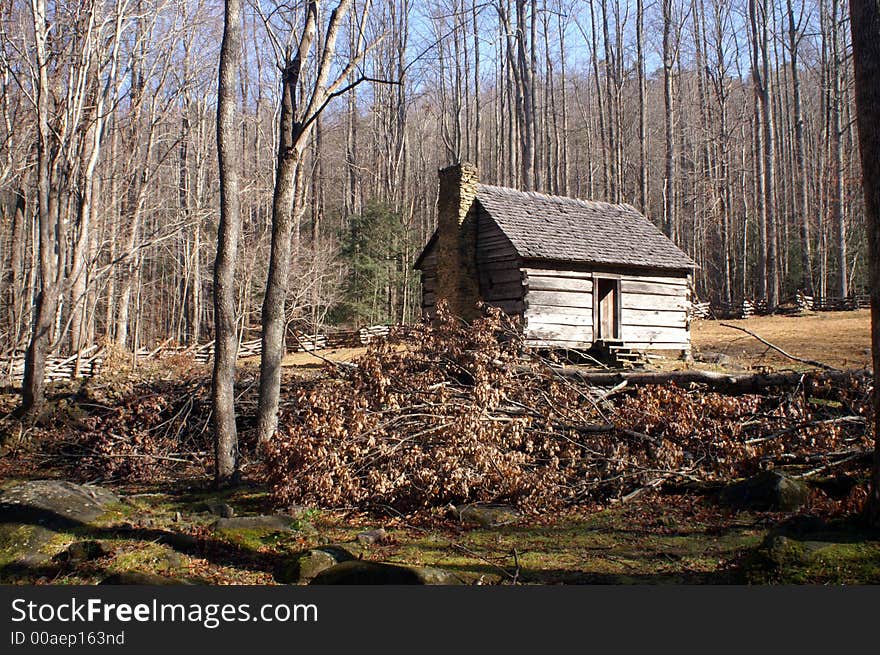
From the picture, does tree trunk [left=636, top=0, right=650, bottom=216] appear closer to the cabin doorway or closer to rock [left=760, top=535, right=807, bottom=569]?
the cabin doorway

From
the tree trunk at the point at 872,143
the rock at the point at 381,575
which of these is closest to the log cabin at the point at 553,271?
the tree trunk at the point at 872,143

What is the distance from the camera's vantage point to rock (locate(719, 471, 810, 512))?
6.36 metres

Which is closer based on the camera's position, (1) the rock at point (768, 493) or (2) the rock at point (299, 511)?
(1) the rock at point (768, 493)

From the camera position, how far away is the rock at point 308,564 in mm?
5102

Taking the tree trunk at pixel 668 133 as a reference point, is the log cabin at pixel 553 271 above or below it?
below

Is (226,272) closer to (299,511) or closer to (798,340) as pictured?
(299,511)

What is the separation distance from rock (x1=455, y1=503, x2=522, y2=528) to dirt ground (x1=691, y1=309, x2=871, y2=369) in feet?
31.6

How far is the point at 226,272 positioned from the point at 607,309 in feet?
41.9

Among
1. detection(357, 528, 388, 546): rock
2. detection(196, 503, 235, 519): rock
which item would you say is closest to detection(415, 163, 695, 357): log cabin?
detection(196, 503, 235, 519): rock

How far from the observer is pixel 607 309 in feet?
61.3

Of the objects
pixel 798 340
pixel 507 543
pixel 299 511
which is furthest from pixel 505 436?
pixel 798 340

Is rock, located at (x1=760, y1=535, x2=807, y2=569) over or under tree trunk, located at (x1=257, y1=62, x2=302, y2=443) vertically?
under

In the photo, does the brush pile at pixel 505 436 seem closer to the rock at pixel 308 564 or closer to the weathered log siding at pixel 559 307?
the rock at pixel 308 564

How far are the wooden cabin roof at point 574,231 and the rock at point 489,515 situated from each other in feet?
32.7
